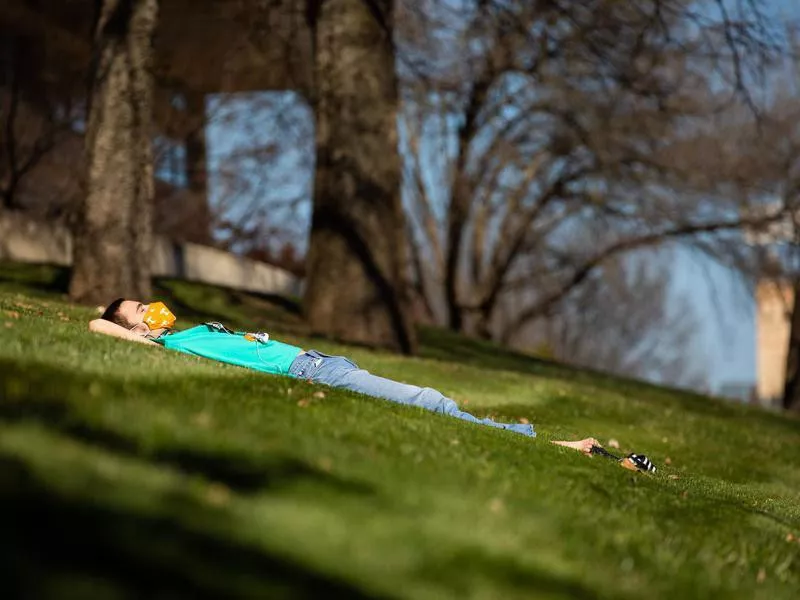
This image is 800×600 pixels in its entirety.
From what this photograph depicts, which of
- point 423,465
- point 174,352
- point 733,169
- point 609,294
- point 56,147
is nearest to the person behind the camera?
point 423,465

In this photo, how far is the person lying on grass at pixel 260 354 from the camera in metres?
8.52

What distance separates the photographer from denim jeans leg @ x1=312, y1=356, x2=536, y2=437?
27.9 feet

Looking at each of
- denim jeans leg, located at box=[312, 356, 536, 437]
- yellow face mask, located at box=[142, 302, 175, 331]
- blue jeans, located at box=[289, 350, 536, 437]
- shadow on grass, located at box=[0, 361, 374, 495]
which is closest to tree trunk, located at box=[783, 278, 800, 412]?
denim jeans leg, located at box=[312, 356, 536, 437]

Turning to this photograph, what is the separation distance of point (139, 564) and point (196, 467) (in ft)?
4.01

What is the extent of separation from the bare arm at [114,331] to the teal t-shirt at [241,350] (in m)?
0.29

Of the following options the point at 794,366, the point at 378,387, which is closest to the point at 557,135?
the point at 794,366

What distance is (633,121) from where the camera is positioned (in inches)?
1089

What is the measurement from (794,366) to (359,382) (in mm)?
20971

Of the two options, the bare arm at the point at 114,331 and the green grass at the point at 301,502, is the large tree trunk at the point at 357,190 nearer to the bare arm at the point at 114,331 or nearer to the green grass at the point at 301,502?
Result: the green grass at the point at 301,502

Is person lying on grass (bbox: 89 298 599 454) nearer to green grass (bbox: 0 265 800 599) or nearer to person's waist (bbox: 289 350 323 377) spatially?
person's waist (bbox: 289 350 323 377)

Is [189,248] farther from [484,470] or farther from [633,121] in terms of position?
[484,470]

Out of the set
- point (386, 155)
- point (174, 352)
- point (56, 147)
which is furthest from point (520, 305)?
point (174, 352)

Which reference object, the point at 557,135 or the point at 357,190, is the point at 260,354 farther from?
the point at 557,135

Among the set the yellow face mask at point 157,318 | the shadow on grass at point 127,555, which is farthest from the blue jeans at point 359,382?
the shadow on grass at point 127,555
